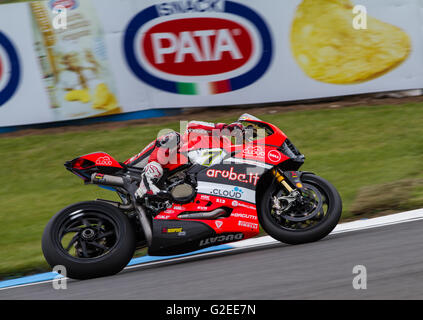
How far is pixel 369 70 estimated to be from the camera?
11.9 metres

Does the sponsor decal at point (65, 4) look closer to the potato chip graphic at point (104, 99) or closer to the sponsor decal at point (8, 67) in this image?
the sponsor decal at point (8, 67)

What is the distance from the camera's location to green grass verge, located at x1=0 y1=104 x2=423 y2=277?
8.70 meters

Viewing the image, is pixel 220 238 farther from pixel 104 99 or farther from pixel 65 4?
pixel 65 4

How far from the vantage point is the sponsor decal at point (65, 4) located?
1141 centimetres

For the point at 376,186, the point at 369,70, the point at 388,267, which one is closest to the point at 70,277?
the point at 388,267

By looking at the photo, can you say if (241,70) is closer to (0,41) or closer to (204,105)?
(204,105)

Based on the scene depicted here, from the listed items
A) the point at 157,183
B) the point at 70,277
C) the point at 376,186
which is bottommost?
the point at 376,186

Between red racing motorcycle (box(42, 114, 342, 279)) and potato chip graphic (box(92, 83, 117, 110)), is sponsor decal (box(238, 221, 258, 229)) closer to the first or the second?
red racing motorcycle (box(42, 114, 342, 279))

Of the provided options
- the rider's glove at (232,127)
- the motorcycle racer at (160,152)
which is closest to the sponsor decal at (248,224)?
the motorcycle racer at (160,152)

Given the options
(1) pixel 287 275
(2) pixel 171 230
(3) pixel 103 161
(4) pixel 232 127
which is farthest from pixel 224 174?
(1) pixel 287 275

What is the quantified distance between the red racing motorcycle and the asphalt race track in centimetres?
23

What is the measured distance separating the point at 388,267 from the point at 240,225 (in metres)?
1.61

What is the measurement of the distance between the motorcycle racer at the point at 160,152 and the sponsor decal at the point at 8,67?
19.9ft
